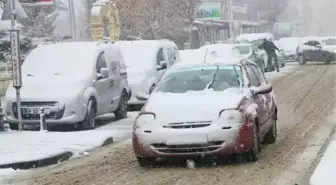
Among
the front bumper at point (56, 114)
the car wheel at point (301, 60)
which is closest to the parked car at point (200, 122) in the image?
the front bumper at point (56, 114)

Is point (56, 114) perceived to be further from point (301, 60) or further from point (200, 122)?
point (301, 60)

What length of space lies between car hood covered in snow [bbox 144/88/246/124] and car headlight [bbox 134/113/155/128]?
0.07m

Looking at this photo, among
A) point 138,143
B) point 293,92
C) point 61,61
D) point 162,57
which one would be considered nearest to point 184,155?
point 138,143

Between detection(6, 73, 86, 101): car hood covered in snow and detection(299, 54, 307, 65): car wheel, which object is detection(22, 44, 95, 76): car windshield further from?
detection(299, 54, 307, 65): car wheel

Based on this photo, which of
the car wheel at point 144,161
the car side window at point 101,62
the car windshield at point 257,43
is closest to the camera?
the car wheel at point 144,161

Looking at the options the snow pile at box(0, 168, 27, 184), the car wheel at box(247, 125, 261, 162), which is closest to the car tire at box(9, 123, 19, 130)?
the snow pile at box(0, 168, 27, 184)

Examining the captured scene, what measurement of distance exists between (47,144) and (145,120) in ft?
10.00

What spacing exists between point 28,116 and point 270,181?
726cm

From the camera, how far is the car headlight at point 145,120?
1047cm

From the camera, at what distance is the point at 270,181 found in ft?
30.7

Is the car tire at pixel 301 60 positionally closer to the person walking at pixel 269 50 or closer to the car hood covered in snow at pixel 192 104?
the person walking at pixel 269 50

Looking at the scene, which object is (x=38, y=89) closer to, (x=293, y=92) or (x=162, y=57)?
(x=162, y=57)

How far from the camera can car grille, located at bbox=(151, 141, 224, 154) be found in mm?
10211

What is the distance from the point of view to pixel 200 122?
10.2m
